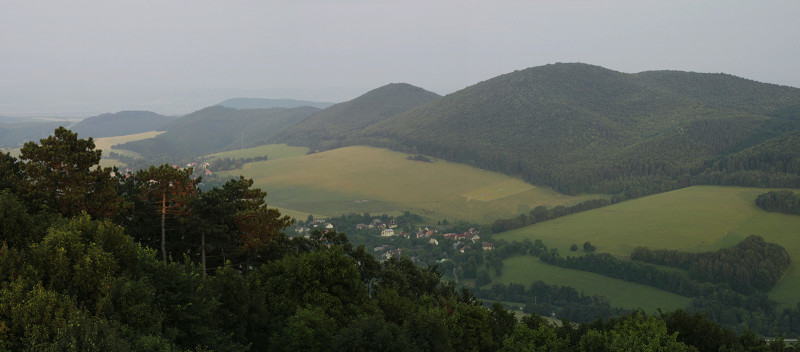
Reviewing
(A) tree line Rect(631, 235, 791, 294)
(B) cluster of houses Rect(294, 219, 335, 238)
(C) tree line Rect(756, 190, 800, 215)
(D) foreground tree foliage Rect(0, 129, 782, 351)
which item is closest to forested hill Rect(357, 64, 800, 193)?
(C) tree line Rect(756, 190, 800, 215)

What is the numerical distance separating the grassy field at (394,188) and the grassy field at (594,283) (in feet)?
104

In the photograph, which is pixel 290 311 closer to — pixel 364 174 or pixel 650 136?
pixel 364 174

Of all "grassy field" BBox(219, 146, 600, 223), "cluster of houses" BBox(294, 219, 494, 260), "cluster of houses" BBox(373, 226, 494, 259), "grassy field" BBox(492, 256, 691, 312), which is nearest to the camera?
"grassy field" BBox(492, 256, 691, 312)

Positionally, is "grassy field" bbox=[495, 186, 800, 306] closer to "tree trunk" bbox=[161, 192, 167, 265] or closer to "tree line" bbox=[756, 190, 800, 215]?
"tree line" bbox=[756, 190, 800, 215]

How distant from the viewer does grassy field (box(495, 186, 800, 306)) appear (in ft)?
274

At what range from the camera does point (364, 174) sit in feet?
504

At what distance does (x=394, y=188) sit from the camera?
141 m

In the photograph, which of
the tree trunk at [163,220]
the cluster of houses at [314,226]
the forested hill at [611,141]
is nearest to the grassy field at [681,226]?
the forested hill at [611,141]

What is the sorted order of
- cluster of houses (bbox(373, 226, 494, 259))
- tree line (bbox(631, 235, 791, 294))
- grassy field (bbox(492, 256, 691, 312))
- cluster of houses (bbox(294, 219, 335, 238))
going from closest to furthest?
grassy field (bbox(492, 256, 691, 312))
tree line (bbox(631, 235, 791, 294))
cluster of houses (bbox(373, 226, 494, 259))
cluster of houses (bbox(294, 219, 335, 238))

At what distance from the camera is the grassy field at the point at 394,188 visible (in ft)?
406

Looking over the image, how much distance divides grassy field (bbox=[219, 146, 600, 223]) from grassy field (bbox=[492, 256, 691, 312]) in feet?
104

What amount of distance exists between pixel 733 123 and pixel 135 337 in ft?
625

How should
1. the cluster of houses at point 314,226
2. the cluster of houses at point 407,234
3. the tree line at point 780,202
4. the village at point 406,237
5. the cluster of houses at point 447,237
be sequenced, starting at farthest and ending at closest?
the cluster of houses at point 314,226 < the tree line at point 780,202 < the cluster of houses at point 407,234 < the cluster of houses at point 447,237 < the village at point 406,237

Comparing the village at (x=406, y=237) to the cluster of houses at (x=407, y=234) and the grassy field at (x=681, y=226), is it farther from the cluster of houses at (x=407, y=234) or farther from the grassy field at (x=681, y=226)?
the grassy field at (x=681, y=226)
